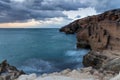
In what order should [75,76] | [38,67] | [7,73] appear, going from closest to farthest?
1. [75,76]
2. [7,73]
3. [38,67]

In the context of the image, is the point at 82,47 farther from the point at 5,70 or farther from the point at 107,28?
the point at 5,70

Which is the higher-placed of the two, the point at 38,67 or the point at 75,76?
the point at 75,76

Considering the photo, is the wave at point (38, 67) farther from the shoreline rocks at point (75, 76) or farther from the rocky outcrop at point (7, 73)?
the shoreline rocks at point (75, 76)

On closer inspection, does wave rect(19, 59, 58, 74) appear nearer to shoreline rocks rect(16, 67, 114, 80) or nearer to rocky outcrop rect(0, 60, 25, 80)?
rocky outcrop rect(0, 60, 25, 80)

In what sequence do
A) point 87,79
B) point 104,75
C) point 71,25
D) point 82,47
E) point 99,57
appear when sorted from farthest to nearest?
point 71,25 → point 82,47 → point 99,57 → point 104,75 → point 87,79

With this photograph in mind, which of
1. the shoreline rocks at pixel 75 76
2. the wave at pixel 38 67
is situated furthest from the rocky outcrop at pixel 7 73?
the wave at pixel 38 67

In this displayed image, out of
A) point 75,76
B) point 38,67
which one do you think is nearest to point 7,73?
point 75,76

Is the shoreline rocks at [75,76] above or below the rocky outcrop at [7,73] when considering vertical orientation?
above

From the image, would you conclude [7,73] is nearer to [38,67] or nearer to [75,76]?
[75,76]

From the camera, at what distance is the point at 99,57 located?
112 ft

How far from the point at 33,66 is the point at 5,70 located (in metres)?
17.7

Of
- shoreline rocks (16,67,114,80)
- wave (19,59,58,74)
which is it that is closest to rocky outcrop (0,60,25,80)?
shoreline rocks (16,67,114,80)

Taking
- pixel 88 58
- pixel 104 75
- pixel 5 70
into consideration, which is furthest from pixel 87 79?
pixel 88 58

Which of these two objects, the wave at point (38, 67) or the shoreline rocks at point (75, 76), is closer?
the shoreline rocks at point (75, 76)
